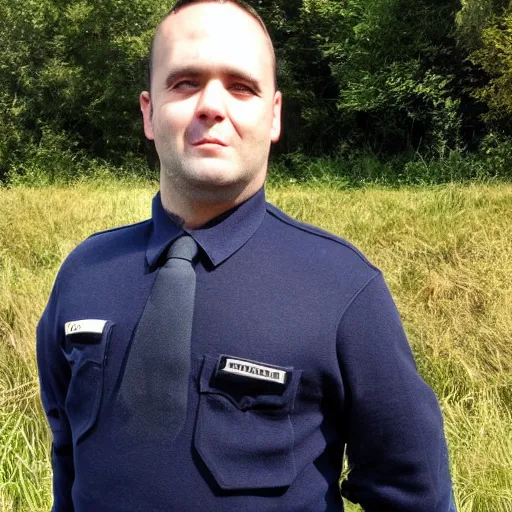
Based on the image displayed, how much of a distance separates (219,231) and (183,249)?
6 cm

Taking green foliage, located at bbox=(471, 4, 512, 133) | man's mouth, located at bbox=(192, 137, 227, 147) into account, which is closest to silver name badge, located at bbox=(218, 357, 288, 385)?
man's mouth, located at bbox=(192, 137, 227, 147)

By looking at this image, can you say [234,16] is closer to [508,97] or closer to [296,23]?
[508,97]

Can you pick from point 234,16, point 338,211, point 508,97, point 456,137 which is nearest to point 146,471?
point 234,16

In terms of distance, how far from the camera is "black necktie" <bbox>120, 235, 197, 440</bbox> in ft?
2.96

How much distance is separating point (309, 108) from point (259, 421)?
20.0m

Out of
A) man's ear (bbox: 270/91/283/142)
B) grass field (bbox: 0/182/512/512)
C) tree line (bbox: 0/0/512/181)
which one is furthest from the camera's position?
tree line (bbox: 0/0/512/181)

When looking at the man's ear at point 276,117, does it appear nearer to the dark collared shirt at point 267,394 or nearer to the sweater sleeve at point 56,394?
the dark collared shirt at point 267,394

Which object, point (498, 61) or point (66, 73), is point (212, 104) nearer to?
point (498, 61)

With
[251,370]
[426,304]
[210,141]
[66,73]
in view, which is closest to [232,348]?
[251,370]

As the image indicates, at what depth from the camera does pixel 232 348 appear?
35.7 inches

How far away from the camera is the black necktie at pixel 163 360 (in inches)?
35.5

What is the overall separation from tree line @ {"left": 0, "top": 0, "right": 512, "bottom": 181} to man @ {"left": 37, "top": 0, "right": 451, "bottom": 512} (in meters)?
14.9

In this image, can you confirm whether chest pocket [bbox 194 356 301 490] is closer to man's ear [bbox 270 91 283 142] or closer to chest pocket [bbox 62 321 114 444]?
chest pocket [bbox 62 321 114 444]

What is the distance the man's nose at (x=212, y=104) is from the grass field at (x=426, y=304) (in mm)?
1657
